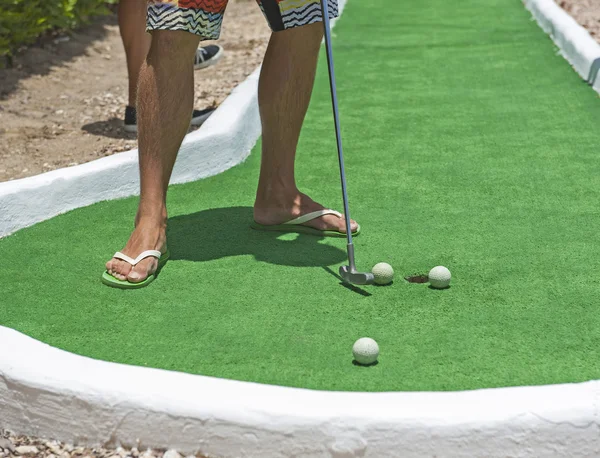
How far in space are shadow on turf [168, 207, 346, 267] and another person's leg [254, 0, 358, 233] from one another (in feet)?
0.35

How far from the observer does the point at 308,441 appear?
7.54 ft

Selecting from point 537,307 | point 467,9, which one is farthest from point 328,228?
point 467,9

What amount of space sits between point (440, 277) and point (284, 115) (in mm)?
1016

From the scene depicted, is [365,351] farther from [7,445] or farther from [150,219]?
[150,219]

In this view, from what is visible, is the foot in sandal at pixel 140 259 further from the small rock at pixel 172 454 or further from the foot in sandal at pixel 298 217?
the small rock at pixel 172 454

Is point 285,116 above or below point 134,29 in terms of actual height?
above

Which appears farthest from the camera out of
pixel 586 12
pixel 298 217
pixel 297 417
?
pixel 586 12

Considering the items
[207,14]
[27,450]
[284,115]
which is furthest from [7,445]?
[284,115]

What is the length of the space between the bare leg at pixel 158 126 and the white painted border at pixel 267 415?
0.74 m

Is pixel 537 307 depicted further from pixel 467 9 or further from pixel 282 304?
pixel 467 9

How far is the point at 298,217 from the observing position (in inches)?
152

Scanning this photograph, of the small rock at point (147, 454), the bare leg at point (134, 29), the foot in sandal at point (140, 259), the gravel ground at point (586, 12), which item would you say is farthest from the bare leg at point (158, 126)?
the gravel ground at point (586, 12)

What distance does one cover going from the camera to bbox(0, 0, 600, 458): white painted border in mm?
2270

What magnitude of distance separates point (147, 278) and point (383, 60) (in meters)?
4.54
